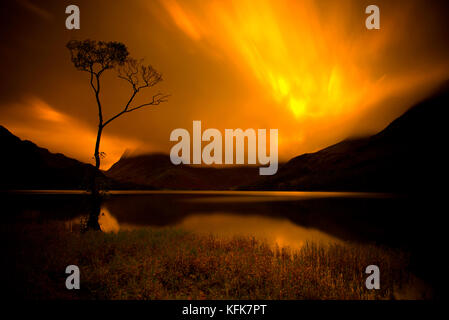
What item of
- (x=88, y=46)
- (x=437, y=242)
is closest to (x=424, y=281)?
(x=437, y=242)

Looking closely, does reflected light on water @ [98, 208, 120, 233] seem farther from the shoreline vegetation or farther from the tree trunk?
the shoreline vegetation

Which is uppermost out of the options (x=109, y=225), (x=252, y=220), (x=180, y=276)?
(x=180, y=276)

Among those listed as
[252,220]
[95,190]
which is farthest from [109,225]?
[252,220]

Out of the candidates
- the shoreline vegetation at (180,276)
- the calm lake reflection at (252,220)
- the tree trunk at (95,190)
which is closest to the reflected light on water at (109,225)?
the calm lake reflection at (252,220)

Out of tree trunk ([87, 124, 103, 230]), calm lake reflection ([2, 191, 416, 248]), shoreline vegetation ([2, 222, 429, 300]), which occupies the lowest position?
calm lake reflection ([2, 191, 416, 248])

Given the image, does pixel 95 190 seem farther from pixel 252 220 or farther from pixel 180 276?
pixel 252 220

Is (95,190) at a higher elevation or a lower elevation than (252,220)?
higher

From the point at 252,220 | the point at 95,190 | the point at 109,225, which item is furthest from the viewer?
the point at 252,220

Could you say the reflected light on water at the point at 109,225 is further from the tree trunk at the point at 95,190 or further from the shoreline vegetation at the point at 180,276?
the shoreline vegetation at the point at 180,276

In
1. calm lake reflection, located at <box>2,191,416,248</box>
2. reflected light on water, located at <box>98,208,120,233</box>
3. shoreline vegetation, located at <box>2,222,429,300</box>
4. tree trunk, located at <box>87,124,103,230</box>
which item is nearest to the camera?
shoreline vegetation, located at <box>2,222,429,300</box>

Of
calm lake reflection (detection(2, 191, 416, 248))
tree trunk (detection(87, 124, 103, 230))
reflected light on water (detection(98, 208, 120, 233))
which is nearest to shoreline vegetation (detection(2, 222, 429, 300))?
tree trunk (detection(87, 124, 103, 230))

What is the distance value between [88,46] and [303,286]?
78.1 feet

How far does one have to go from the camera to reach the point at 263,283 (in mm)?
10352
